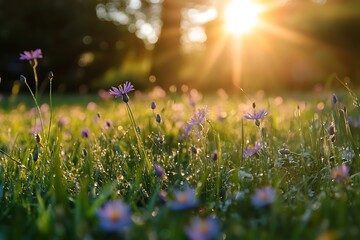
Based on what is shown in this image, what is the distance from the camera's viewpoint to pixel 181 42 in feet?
59.1

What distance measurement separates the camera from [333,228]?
49.1 inches

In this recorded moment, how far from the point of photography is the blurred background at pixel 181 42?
640 inches

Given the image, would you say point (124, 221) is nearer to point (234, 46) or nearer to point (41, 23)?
point (41, 23)

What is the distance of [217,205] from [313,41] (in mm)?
16704

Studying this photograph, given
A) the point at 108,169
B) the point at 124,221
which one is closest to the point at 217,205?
the point at 124,221

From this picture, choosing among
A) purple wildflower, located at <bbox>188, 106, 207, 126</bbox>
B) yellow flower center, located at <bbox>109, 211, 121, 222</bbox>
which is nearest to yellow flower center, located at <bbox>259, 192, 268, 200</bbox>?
yellow flower center, located at <bbox>109, 211, 121, 222</bbox>

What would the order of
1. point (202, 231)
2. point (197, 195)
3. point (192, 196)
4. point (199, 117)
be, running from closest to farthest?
point (202, 231) → point (192, 196) → point (197, 195) → point (199, 117)

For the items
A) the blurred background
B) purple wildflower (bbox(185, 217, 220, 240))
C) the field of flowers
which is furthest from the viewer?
the blurred background

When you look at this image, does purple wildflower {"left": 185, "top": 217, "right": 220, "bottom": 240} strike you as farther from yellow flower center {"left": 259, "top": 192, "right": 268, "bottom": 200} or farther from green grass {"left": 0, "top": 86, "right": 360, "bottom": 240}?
yellow flower center {"left": 259, "top": 192, "right": 268, "bottom": 200}

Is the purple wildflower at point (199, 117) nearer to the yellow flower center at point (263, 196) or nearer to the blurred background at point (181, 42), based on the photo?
the yellow flower center at point (263, 196)

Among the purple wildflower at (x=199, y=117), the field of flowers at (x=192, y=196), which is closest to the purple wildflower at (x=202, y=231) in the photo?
the field of flowers at (x=192, y=196)

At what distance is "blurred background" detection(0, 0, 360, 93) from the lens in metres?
16.3

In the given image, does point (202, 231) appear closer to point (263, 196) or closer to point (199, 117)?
point (263, 196)

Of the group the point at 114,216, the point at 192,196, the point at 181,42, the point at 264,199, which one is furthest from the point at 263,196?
the point at 181,42
